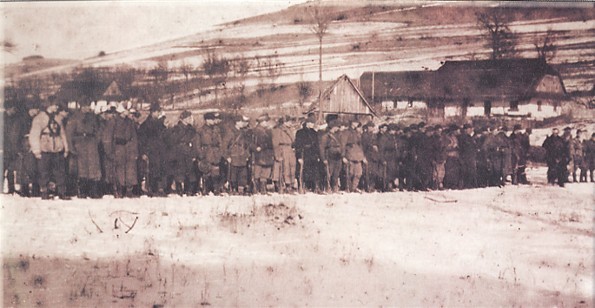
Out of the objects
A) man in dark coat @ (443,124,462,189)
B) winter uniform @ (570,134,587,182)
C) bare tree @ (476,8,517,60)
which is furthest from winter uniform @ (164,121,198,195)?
winter uniform @ (570,134,587,182)

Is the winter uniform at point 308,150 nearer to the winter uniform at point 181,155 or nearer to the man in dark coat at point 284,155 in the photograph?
the man in dark coat at point 284,155

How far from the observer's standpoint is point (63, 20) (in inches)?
226

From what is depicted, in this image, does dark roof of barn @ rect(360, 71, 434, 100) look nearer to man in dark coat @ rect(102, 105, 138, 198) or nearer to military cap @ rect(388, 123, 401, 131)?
military cap @ rect(388, 123, 401, 131)

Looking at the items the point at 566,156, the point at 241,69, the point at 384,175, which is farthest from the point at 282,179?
the point at 566,156

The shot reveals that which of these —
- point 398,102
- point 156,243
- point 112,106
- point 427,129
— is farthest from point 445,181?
point 112,106

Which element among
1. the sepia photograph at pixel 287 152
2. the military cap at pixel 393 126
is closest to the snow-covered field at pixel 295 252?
the sepia photograph at pixel 287 152

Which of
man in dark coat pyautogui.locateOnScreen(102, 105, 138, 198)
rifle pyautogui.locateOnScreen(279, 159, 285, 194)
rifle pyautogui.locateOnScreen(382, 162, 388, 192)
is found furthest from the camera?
rifle pyautogui.locateOnScreen(382, 162, 388, 192)

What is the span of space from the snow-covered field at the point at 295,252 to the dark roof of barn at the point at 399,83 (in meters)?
1.19

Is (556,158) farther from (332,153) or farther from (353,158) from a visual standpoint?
(332,153)

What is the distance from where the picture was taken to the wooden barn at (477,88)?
5980mm

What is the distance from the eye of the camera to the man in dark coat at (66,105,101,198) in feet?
19.6

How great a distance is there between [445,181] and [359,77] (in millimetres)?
1579

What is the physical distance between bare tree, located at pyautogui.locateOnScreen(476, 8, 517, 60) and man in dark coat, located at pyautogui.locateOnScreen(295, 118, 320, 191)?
6.95 feet

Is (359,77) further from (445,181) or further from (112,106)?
(112,106)
